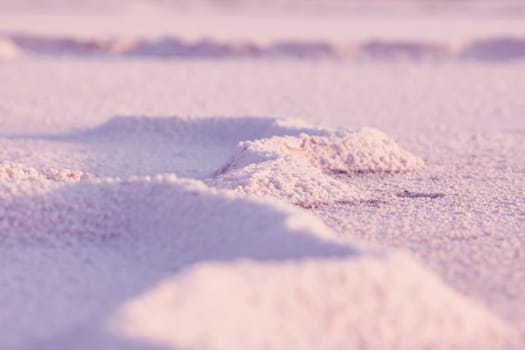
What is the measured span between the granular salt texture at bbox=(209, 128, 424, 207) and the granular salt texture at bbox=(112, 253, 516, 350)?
1.13m

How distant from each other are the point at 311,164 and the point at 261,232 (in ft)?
4.59

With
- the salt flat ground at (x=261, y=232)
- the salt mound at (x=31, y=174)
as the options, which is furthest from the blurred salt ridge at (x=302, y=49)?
the salt mound at (x=31, y=174)

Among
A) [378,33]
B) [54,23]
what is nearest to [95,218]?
[378,33]

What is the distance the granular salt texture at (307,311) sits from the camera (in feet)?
5.21

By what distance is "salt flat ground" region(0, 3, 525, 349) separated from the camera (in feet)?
5.50

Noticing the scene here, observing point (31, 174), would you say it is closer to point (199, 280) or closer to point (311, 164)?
point (311, 164)

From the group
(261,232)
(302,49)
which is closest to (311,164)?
(261,232)

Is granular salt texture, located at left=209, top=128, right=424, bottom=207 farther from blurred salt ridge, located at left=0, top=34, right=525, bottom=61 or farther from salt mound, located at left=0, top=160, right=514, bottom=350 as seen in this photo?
blurred salt ridge, located at left=0, top=34, right=525, bottom=61

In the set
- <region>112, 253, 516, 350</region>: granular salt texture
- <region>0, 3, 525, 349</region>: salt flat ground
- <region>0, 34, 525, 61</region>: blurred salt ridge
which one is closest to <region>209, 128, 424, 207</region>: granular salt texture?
<region>0, 3, 525, 349</region>: salt flat ground

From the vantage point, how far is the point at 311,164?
3486 millimetres

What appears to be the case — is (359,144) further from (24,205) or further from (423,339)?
(423,339)

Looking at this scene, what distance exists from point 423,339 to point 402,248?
2.44ft

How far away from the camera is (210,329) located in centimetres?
158

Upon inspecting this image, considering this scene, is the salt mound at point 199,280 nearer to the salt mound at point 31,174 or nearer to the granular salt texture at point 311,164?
the salt mound at point 31,174
